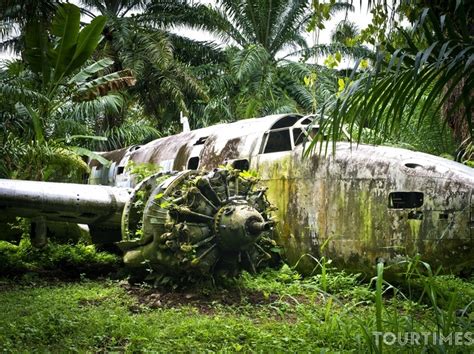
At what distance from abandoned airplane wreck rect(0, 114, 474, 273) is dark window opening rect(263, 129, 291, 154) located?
0.05 ft

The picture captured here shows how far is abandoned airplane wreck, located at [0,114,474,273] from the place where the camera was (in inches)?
269

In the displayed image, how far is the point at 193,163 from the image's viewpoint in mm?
10344

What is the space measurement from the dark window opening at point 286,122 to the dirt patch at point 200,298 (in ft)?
10.0

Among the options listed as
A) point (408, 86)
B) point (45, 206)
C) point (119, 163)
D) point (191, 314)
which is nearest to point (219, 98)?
point (119, 163)

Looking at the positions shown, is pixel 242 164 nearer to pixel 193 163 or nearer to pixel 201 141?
pixel 193 163

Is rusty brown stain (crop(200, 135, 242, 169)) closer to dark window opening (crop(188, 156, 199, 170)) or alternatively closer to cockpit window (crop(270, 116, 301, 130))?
dark window opening (crop(188, 156, 199, 170))

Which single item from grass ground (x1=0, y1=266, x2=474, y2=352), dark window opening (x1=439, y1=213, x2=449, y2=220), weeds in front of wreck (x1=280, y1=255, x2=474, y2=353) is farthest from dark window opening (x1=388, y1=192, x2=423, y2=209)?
grass ground (x1=0, y1=266, x2=474, y2=352)

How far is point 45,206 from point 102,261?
8.53ft

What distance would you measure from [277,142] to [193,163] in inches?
73.5

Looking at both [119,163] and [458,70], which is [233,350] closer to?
[458,70]

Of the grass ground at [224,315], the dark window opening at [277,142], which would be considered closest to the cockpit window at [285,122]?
the dark window opening at [277,142]

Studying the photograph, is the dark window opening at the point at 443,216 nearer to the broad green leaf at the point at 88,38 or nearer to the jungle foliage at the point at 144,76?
the jungle foliage at the point at 144,76

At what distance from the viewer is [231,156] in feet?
31.0

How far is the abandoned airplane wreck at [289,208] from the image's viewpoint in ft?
22.4
